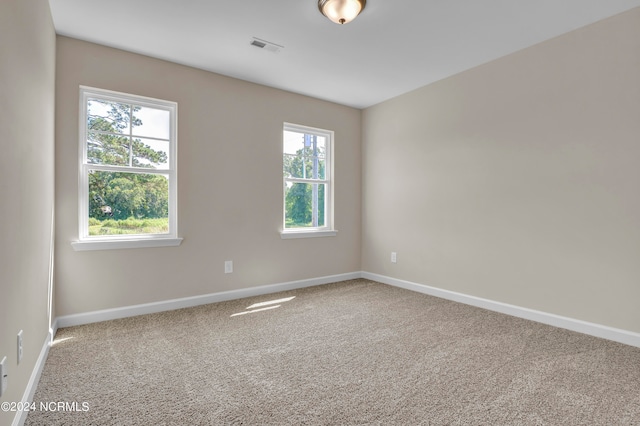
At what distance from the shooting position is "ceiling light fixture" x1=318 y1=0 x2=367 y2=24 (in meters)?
2.27

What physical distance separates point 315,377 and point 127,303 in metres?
2.09

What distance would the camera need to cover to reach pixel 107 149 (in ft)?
9.96

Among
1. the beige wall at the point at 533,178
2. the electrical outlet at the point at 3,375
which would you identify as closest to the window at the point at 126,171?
the electrical outlet at the point at 3,375

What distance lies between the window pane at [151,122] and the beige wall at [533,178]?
9.01 feet

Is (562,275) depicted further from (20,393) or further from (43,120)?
(43,120)

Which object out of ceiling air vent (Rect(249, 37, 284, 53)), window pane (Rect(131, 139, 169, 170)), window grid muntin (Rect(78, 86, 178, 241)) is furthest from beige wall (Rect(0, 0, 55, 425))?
ceiling air vent (Rect(249, 37, 284, 53))

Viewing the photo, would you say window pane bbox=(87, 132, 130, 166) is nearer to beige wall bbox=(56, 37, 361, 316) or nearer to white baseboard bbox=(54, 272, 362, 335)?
beige wall bbox=(56, 37, 361, 316)

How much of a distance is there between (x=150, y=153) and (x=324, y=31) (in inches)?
79.3

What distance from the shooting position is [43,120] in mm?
2211

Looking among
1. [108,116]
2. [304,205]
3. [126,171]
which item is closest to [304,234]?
[304,205]

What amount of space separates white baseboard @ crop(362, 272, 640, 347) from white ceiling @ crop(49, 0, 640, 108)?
7.93 ft

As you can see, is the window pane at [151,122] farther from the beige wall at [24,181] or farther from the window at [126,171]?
the beige wall at [24,181]

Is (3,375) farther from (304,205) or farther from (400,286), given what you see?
(400,286)

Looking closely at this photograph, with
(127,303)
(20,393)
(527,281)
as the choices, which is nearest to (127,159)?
(127,303)
